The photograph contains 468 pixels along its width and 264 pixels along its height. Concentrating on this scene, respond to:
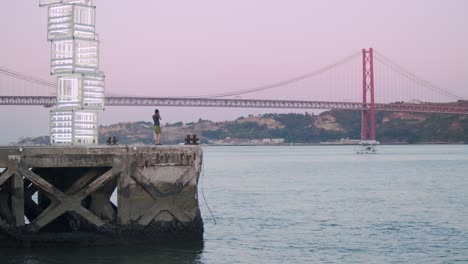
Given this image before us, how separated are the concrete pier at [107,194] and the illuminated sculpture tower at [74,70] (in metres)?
1.15

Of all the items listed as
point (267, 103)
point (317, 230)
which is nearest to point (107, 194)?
point (317, 230)

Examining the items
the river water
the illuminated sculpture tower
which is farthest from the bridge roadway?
the illuminated sculpture tower

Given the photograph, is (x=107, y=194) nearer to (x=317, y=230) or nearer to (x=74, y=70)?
(x=74, y=70)

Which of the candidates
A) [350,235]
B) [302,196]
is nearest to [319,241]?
[350,235]

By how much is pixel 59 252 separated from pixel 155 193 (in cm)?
237

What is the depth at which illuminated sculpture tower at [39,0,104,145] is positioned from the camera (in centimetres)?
1962

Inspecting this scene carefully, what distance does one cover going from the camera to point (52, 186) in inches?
704

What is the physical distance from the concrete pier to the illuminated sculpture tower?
3.76 feet

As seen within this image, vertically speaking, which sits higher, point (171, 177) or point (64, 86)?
point (64, 86)

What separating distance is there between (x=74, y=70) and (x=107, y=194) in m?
3.02

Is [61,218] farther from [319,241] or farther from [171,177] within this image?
[319,241]

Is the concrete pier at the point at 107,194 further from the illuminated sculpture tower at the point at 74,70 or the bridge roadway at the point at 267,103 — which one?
the bridge roadway at the point at 267,103

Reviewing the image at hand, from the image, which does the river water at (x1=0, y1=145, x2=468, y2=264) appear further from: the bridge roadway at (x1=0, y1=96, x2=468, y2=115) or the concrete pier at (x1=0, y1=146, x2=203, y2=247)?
the bridge roadway at (x1=0, y1=96, x2=468, y2=115)

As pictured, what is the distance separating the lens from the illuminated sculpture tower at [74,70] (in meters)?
19.6
